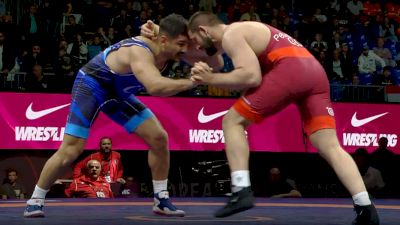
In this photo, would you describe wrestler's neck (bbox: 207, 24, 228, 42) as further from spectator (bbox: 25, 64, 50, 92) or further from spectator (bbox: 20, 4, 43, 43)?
spectator (bbox: 20, 4, 43, 43)

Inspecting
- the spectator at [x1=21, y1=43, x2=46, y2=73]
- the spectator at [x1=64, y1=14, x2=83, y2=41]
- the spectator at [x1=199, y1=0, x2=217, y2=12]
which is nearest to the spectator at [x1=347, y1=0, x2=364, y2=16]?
the spectator at [x1=199, y1=0, x2=217, y2=12]

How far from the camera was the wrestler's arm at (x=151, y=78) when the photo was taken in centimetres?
495

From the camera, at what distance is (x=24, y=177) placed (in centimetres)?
1059

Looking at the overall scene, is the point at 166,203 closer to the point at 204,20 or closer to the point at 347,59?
the point at 204,20

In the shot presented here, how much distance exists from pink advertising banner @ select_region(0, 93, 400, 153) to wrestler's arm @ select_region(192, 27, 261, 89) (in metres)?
5.44

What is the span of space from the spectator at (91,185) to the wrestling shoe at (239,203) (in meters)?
4.40

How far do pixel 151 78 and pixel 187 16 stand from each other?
9080mm

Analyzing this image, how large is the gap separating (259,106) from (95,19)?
895 cm

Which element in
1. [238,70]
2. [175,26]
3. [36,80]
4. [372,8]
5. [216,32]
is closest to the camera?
[238,70]

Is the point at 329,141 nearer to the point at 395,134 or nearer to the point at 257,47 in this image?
the point at 257,47

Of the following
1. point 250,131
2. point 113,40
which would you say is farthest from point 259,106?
point 113,40

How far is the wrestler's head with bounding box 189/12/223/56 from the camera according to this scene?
4.85 m

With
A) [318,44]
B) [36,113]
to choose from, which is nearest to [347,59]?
[318,44]

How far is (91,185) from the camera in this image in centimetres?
895
